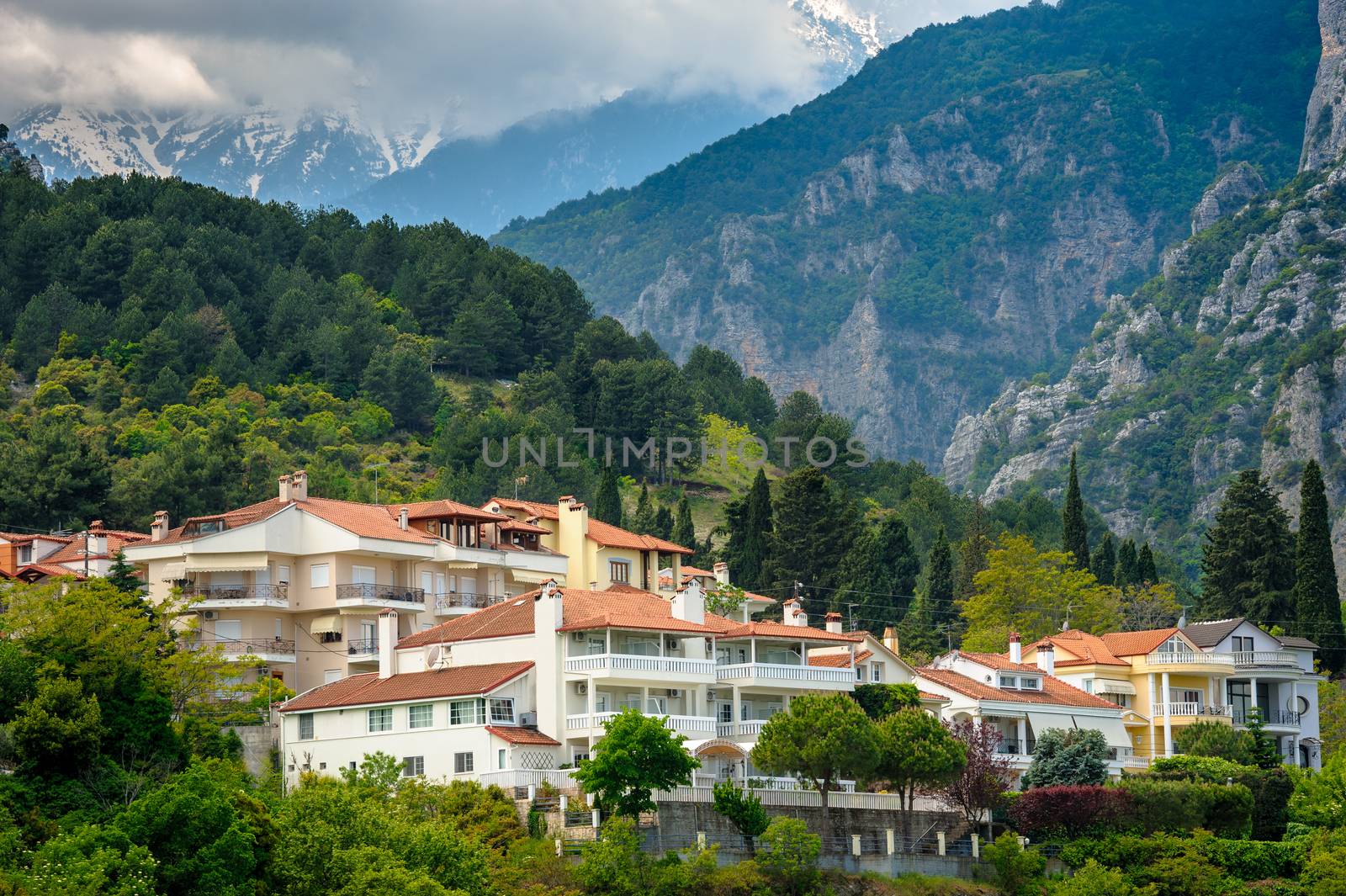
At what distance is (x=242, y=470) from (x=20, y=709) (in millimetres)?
56467

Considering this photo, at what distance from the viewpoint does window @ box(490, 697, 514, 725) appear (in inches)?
2554

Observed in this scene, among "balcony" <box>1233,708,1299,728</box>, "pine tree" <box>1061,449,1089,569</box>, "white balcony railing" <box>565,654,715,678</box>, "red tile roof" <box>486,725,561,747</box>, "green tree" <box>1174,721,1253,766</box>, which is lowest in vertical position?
"green tree" <box>1174,721,1253,766</box>

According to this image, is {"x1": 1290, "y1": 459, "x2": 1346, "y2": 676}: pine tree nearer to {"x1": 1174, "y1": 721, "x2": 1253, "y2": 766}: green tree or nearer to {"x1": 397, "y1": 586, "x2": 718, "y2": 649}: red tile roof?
{"x1": 1174, "y1": 721, "x2": 1253, "y2": 766}: green tree

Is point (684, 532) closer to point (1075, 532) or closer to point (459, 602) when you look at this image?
point (1075, 532)

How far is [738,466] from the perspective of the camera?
542 ft

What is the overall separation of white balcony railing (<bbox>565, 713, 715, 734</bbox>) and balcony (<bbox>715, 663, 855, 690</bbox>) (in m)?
2.32

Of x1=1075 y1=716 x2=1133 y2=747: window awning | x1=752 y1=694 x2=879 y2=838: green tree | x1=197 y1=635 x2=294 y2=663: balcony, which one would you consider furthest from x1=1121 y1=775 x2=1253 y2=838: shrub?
x1=197 y1=635 x2=294 y2=663: balcony

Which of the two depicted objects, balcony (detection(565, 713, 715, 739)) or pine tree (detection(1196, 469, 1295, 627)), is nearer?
balcony (detection(565, 713, 715, 739))

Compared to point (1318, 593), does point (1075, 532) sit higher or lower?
higher

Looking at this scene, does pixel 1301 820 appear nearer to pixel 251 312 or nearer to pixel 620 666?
pixel 620 666

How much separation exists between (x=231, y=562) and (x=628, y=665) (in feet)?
74.4

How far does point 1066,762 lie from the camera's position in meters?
74.9

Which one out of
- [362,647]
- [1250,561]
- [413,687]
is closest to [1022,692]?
[413,687]

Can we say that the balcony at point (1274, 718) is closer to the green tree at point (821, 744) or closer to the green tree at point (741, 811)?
the green tree at point (821, 744)
